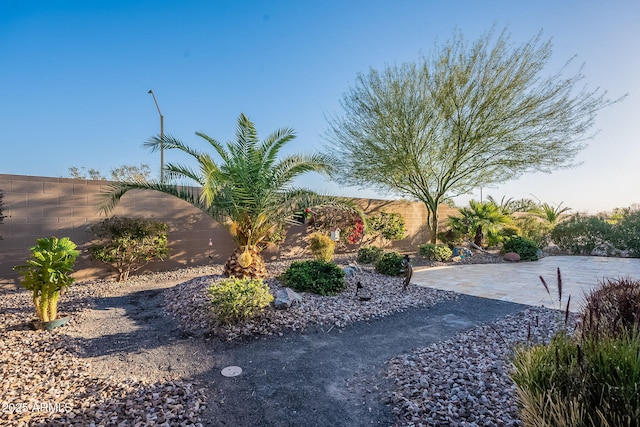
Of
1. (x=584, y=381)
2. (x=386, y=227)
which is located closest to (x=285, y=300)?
(x=584, y=381)

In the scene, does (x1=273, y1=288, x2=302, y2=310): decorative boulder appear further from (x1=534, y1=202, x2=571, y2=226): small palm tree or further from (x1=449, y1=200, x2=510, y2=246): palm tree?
(x1=534, y1=202, x2=571, y2=226): small palm tree

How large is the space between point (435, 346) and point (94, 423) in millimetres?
3276

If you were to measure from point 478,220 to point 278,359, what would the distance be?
11004mm

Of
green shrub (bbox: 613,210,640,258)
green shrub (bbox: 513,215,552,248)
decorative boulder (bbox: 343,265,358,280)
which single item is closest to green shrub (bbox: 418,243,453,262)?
decorative boulder (bbox: 343,265,358,280)

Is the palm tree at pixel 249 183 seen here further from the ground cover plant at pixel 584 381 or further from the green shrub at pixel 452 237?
the green shrub at pixel 452 237

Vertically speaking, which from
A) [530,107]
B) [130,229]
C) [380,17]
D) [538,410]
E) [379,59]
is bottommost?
[538,410]

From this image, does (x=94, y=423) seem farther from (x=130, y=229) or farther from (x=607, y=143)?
(x=607, y=143)

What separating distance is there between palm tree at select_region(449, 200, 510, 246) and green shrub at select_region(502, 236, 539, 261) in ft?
2.59

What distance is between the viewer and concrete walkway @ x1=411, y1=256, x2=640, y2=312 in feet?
19.4

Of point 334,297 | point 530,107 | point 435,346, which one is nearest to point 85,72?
point 334,297

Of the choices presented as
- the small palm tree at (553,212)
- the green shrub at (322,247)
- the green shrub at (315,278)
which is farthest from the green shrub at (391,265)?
the small palm tree at (553,212)

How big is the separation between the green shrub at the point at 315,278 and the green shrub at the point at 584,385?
3.80m

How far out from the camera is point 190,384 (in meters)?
2.66

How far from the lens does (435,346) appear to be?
3463mm
